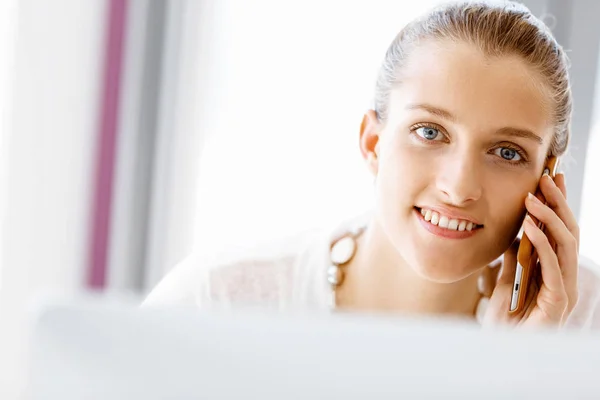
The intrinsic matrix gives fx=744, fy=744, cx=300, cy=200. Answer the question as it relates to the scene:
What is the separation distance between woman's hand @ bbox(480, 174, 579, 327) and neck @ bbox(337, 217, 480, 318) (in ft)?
0.21

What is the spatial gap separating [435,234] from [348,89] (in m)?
0.78

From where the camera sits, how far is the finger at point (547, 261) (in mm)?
1016

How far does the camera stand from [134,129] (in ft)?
6.46

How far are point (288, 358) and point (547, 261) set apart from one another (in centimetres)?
81

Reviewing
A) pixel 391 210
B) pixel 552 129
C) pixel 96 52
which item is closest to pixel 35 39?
pixel 96 52

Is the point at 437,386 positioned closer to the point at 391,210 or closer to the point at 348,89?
the point at 391,210

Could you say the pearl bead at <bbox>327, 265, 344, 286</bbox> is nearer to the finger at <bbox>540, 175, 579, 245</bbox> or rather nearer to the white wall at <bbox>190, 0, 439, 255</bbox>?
the finger at <bbox>540, 175, 579, 245</bbox>

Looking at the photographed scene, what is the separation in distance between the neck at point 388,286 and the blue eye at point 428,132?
161 mm

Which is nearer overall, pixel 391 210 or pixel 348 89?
pixel 391 210

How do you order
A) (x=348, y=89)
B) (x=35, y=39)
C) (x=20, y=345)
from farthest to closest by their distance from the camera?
Answer: 1. (x=20, y=345)
2. (x=35, y=39)
3. (x=348, y=89)

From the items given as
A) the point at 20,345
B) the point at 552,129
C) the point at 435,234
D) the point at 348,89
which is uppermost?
the point at 348,89

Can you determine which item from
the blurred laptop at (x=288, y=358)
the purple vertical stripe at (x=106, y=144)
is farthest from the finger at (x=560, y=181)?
the purple vertical stripe at (x=106, y=144)

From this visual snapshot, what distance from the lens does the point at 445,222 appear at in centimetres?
99

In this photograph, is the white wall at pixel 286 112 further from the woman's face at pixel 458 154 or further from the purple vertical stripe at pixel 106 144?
the woman's face at pixel 458 154
